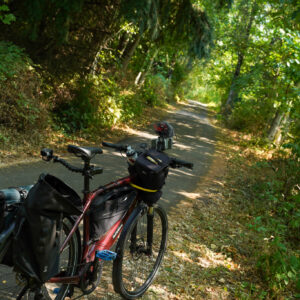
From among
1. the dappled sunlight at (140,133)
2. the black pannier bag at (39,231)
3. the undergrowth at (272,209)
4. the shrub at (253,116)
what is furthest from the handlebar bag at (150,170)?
the shrub at (253,116)

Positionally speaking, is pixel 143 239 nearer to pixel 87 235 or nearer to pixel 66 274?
pixel 87 235

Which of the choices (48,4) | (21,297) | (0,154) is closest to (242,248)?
(21,297)

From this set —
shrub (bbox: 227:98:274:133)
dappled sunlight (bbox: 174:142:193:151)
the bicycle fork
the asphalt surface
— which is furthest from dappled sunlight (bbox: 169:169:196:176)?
shrub (bbox: 227:98:274:133)

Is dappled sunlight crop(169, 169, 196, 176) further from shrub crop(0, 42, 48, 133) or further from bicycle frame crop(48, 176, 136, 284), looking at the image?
bicycle frame crop(48, 176, 136, 284)

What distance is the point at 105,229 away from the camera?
2.69 meters

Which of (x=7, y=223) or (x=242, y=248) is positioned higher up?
(x=7, y=223)

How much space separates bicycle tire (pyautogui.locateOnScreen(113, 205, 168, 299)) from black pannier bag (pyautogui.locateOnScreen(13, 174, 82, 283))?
82 centimetres

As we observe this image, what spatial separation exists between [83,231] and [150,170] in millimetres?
765

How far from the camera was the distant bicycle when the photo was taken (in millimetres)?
1876

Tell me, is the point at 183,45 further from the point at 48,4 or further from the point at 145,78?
the point at 145,78

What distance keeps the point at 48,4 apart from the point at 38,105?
234cm

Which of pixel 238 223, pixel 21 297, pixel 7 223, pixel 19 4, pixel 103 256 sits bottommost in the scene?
pixel 238 223

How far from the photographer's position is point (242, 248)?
4.91m

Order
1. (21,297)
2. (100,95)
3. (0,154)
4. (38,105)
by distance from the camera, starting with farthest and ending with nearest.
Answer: (100,95) < (38,105) < (0,154) < (21,297)
